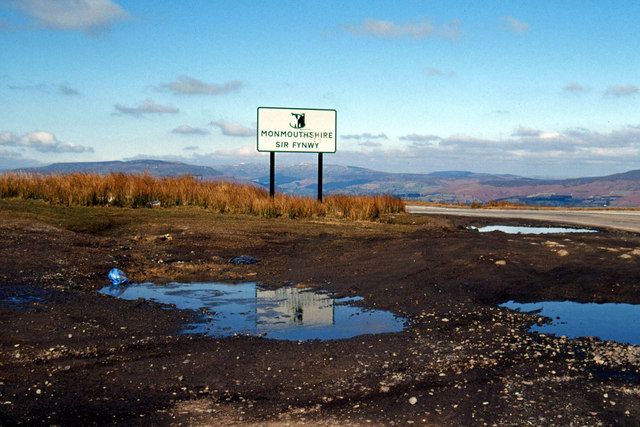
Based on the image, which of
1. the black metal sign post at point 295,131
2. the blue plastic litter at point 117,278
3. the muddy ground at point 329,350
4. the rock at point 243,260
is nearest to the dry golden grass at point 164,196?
the black metal sign post at point 295,131

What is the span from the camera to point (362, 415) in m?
4.17

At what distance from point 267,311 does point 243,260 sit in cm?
366

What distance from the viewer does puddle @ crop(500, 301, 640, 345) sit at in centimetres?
639

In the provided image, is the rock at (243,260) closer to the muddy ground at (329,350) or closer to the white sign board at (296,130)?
the muddy ground at (329,350)

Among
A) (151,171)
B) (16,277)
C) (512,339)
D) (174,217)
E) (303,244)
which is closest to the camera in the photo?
(512,339)

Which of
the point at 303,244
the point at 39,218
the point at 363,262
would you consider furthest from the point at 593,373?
the point at 39,218

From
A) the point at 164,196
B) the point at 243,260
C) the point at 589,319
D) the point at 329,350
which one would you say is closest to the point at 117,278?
the point at 243,260

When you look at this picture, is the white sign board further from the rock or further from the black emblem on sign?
the rock

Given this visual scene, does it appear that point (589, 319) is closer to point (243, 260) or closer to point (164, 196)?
point (243, 260)

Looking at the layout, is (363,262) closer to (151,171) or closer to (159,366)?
(159,366)

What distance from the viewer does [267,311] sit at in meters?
7.45

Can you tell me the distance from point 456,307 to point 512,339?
1.38 m

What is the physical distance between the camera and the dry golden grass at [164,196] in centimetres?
1914

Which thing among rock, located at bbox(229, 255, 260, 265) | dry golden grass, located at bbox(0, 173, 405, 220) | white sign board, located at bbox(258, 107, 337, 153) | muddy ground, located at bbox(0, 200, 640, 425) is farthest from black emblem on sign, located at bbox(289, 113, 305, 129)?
rock, located at bbox(229, 255, 260, 265)
